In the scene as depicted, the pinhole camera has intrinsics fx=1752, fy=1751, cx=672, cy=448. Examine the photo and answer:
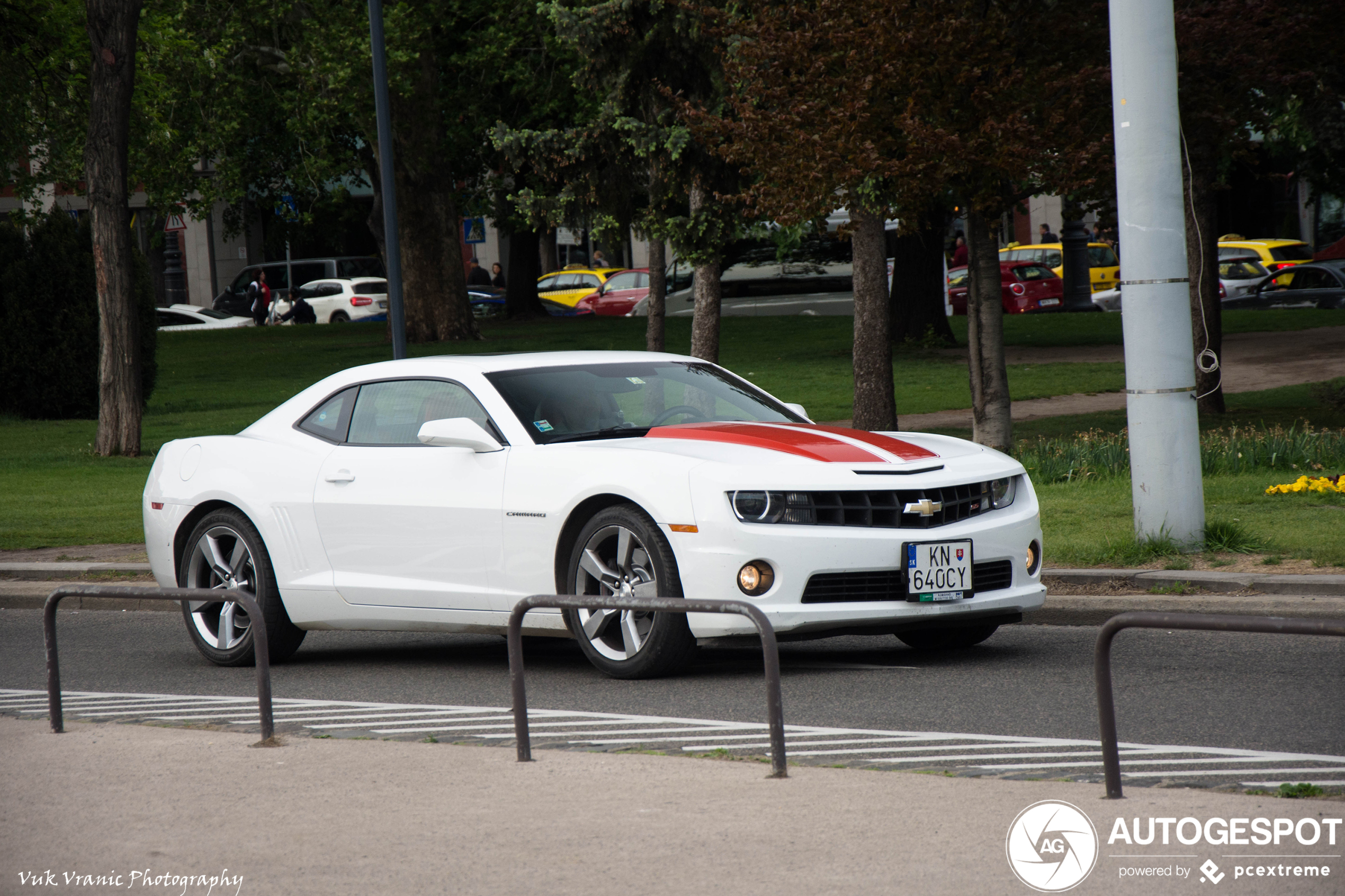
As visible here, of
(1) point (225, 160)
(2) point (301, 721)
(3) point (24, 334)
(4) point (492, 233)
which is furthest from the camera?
(4) point (492, 233)

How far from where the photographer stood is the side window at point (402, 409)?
27.5ft

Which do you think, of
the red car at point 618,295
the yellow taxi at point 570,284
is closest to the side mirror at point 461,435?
the red car at point 618,295

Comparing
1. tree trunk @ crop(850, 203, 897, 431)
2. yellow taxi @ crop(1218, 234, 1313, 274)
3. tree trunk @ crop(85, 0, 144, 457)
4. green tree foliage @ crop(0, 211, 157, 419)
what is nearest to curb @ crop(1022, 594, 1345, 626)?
tree trunk @ crop(850, 203, 897, 431)

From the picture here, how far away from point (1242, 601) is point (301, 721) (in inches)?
185

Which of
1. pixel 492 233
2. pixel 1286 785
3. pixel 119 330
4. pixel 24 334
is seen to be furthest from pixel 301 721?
pixel 492 233

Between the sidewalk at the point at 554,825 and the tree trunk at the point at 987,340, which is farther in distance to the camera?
the tree trunk at the point at 987,340

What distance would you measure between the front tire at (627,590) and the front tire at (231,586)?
184 centimetres

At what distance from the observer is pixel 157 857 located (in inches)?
193

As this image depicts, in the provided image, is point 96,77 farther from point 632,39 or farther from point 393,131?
point 393,131

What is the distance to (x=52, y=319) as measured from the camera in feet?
84.5

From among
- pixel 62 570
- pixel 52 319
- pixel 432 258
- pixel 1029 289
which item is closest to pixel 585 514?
pixel 62 570

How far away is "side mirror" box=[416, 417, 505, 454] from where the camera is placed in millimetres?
7898

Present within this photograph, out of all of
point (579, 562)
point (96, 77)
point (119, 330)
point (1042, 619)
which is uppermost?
point (96, 77)

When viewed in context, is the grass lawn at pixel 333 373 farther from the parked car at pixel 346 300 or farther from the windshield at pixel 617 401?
the parked car at pixel 346 300
